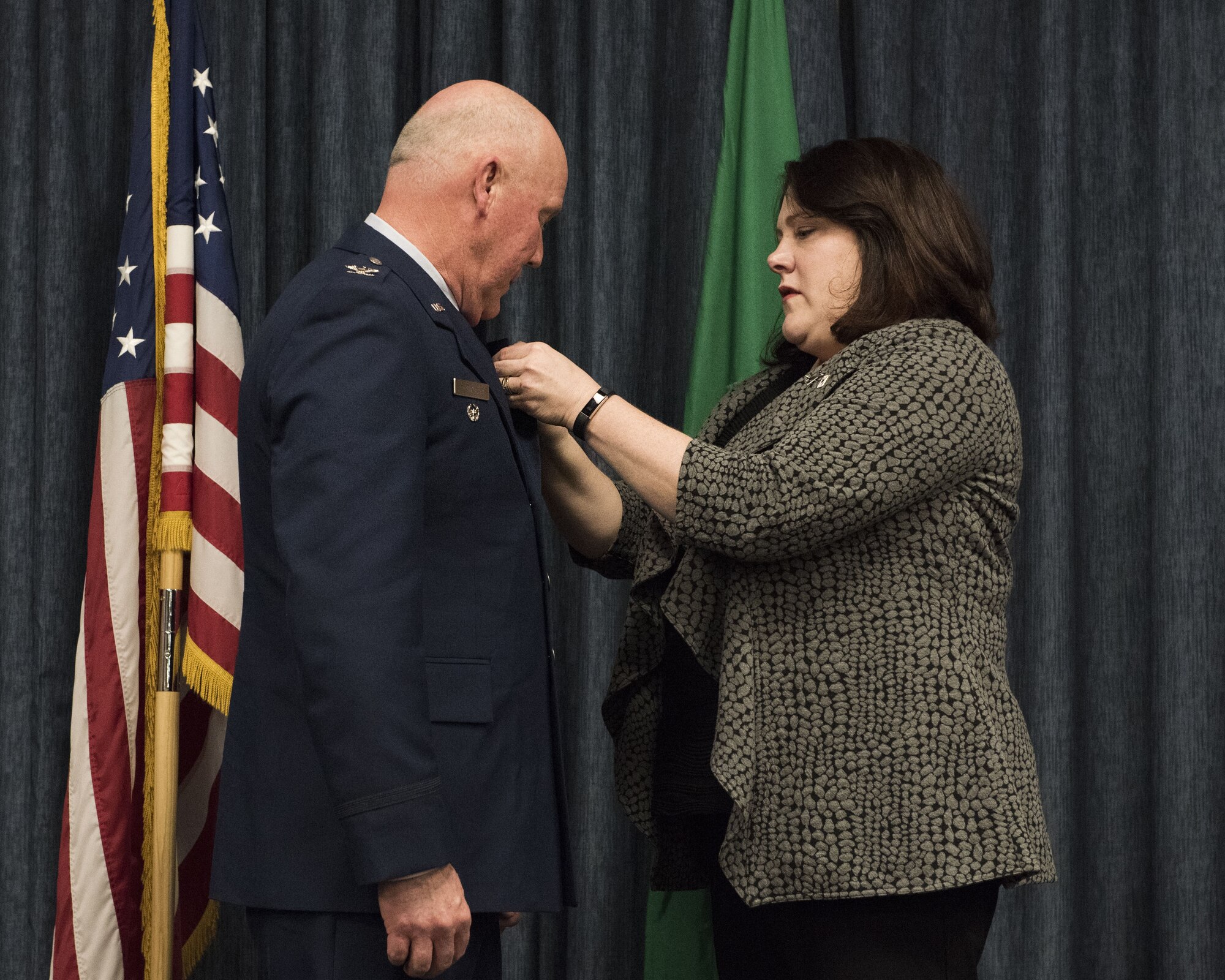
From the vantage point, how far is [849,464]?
1.31 meters

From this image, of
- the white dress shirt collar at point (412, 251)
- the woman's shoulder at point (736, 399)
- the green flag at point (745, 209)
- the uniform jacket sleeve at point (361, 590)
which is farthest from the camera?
the green flag at point (745, 209)

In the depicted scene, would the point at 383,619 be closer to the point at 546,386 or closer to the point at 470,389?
the point at 470,389

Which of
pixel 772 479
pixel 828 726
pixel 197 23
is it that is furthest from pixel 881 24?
pixel 828 726

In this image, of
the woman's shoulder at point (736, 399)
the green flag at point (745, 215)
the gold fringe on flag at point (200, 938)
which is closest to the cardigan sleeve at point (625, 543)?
the woman's shoulder at point (736, 399)

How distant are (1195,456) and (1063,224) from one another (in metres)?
0.54

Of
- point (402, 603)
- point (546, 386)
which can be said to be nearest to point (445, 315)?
point (546, 386)

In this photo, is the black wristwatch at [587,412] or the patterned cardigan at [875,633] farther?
the black wristwatch at [587,412]

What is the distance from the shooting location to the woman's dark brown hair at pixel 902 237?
1.51m

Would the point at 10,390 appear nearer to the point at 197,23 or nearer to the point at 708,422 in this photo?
the point at 197,23

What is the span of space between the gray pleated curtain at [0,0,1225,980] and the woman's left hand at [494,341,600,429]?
91cm

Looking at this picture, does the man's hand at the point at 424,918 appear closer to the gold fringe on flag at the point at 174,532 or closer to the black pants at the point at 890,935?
the black pants at the point at 890,935

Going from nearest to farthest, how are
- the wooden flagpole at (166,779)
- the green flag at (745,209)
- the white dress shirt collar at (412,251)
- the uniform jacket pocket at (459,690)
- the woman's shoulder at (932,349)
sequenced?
1. the uniform jacket pocket at (459,690)
2. the white dress shirt collar at (412,251)
3. the woman's shoulder at (932,349)
4. the wooden flagpole at (166,779)
5. the green flag at (745,209)


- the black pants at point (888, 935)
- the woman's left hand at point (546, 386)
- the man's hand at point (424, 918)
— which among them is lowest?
the black pants at point (888, 935)

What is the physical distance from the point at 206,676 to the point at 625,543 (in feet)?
2.33
